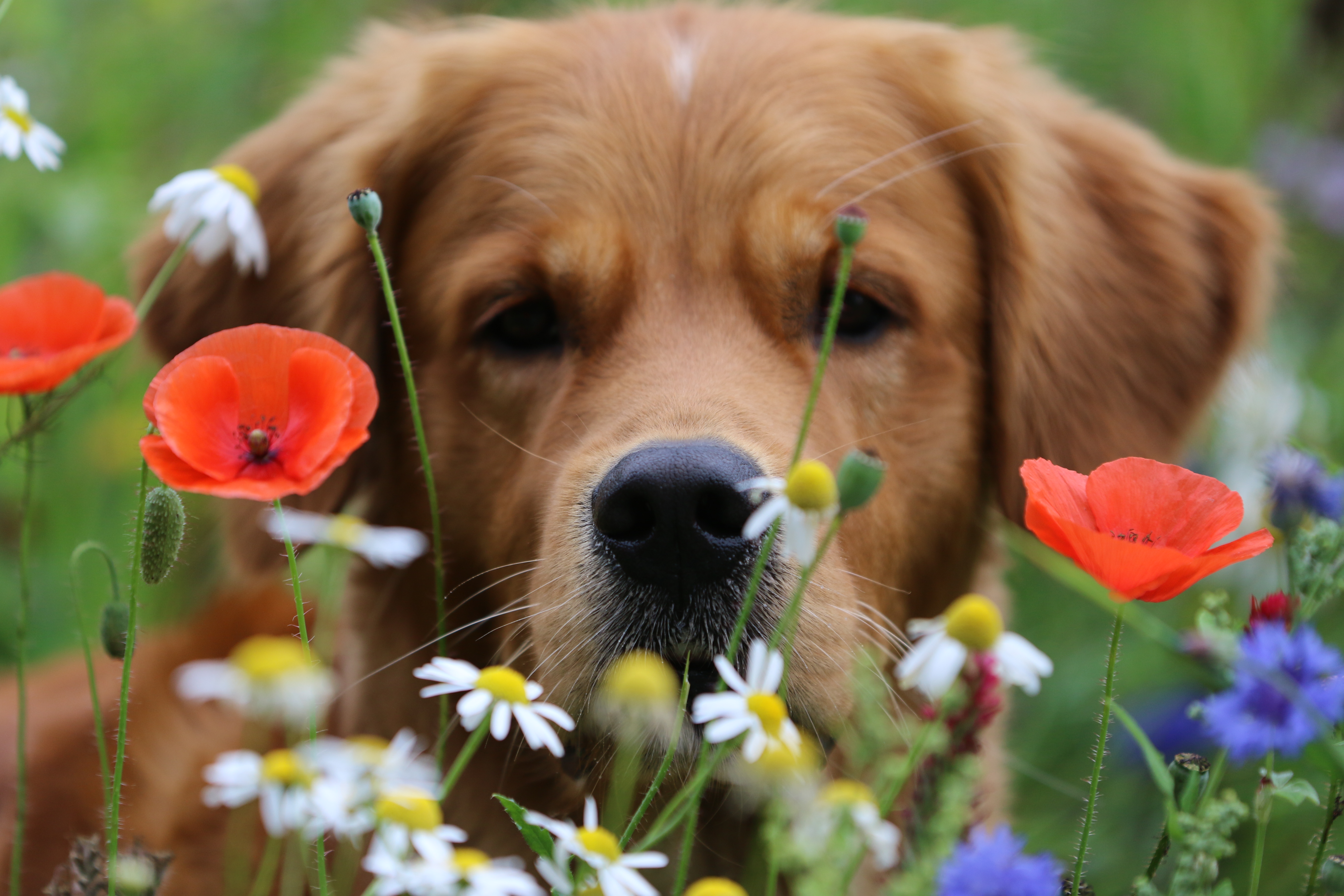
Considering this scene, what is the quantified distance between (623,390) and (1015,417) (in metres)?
0.90

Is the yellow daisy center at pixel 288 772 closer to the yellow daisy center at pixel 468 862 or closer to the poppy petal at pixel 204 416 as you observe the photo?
the yellow daisy center at pixel 468 862

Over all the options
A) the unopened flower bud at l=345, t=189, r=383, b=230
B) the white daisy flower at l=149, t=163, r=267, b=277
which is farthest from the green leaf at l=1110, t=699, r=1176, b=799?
the white daisy flower at l=149, t=163, r=267, b=277

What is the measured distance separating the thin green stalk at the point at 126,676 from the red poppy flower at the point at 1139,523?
91cm

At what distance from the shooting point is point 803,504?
1021 mm

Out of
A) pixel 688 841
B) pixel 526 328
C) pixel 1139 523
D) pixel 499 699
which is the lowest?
pixel 526 328

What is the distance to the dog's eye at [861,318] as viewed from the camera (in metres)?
2.38

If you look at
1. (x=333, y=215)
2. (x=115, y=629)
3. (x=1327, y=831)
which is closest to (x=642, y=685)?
(x=115, y=629)

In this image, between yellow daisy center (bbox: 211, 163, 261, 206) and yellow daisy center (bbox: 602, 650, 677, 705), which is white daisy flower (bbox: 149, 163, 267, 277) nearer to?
yellow daisy center (bbox: 211, 163, 261, 206)

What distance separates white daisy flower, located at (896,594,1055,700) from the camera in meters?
0.97

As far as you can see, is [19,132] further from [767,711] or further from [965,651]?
[965,651]

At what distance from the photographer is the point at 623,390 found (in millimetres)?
2162

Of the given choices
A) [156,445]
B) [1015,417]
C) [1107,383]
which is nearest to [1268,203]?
[1107,383]

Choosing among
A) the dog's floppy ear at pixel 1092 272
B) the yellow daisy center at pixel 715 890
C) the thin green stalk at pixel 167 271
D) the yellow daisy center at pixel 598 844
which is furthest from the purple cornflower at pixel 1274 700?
the dog's floppy ear at pixel 1092 272

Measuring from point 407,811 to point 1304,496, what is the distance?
3.67ft
